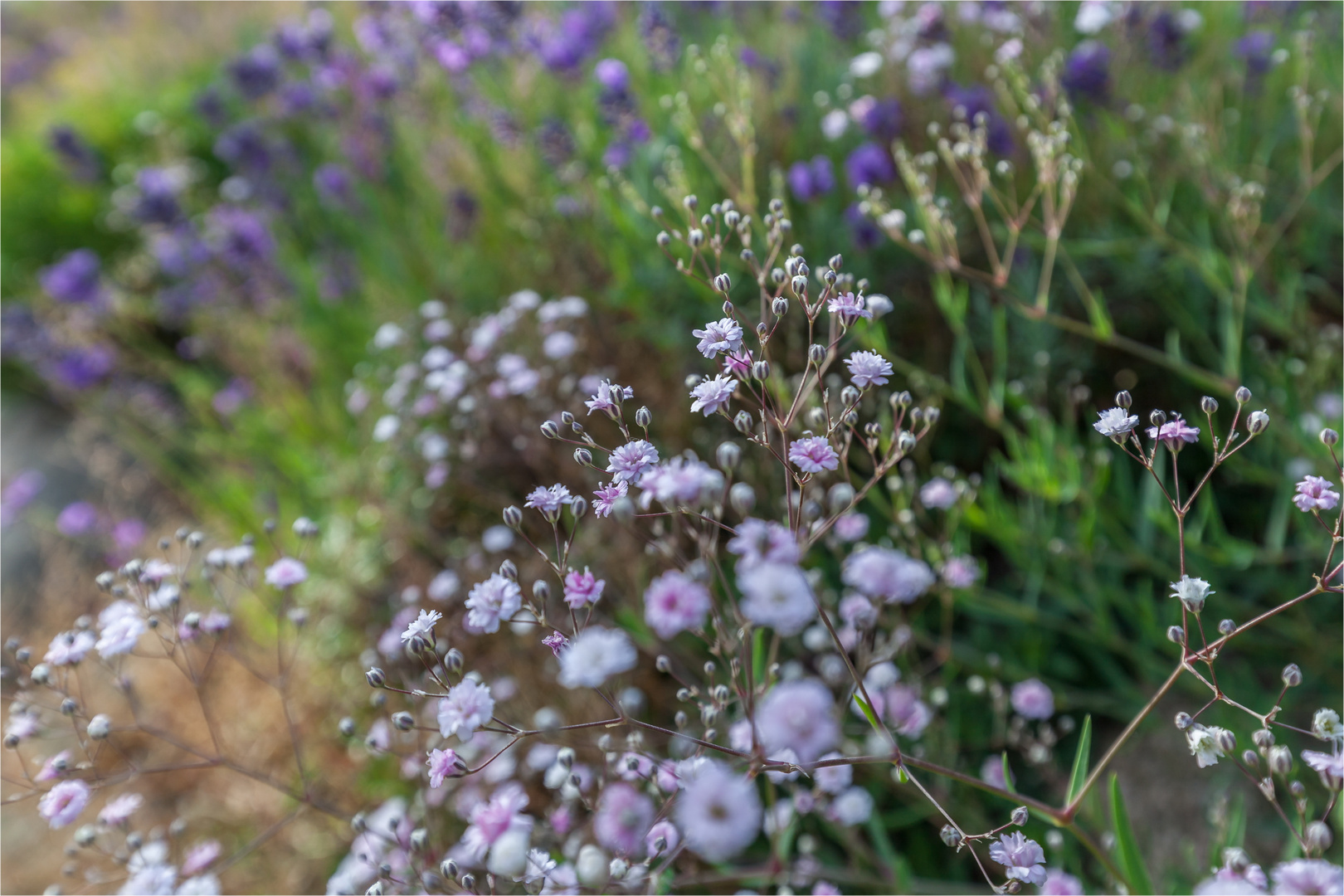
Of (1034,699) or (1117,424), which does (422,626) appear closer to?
(1117,424)

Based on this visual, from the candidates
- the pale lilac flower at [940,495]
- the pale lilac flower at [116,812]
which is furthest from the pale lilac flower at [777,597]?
the pale lilac flower at [116,812]

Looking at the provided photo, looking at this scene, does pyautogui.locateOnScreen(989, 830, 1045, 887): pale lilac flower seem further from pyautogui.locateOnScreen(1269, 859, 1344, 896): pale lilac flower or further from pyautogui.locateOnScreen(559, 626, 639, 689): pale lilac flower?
pyautogui.locateOnScreen(559, 626, 639, 689): pale lilac flower

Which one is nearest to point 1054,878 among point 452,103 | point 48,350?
point 452,103

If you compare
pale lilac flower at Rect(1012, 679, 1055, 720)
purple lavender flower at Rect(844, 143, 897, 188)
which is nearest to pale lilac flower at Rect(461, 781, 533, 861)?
A: pale lilac flower at Rect(1012, 679, 1055, 720)

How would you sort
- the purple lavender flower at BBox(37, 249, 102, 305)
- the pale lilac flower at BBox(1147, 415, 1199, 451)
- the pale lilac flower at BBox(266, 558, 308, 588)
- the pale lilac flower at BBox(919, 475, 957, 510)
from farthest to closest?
the purple lavender flower at BBox(37, 249, 102, 305) → the pale lilac flower at BBox(919, 475, 957, 510) → the pale lilac flower at BBox(266, 558, 308, 588) → the pale lilac flower at BBox(1147, 415, 1199, 451)

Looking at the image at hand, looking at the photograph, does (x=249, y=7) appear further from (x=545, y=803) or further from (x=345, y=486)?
(x=545, y=803)

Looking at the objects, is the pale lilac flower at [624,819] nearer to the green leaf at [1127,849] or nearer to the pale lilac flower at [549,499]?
the pale lilac flower at [549,499]

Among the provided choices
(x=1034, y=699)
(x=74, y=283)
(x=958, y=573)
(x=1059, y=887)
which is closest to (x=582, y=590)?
(x=1059, y=887)
